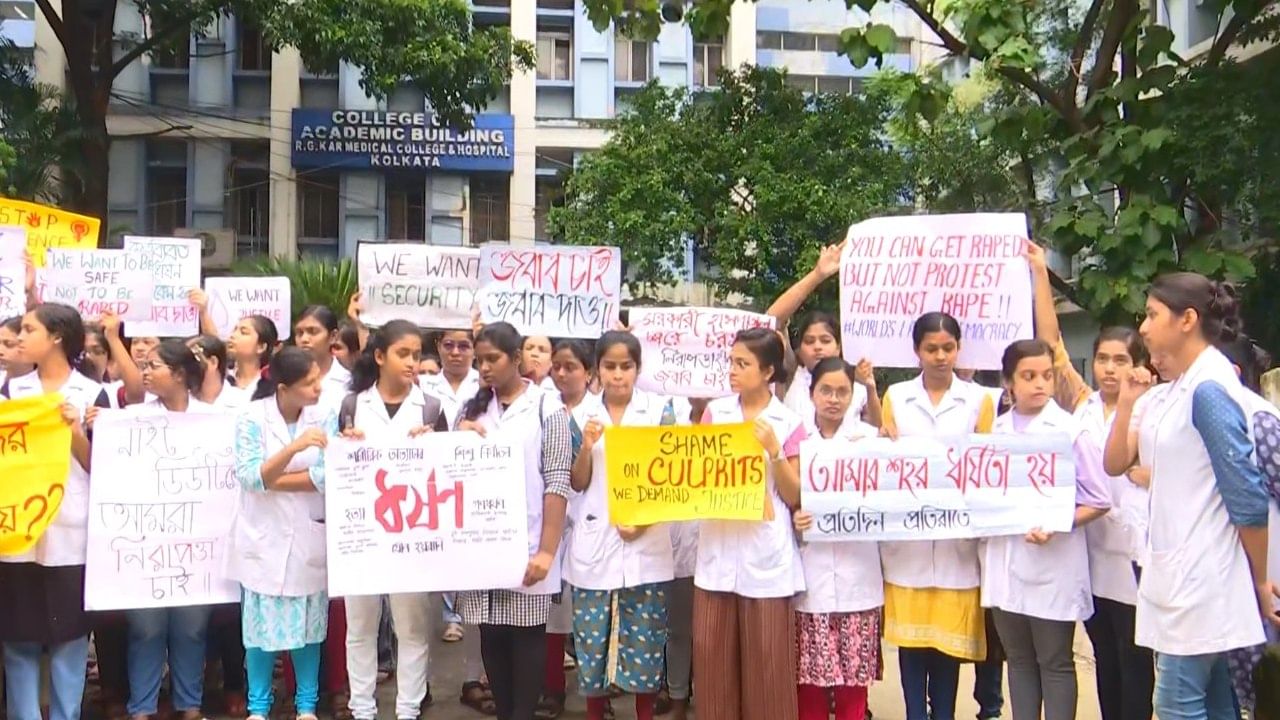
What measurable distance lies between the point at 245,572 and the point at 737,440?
6.93 feet

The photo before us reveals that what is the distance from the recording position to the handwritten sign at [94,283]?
242 inches

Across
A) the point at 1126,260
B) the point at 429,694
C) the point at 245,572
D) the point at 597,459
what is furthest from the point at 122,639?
the point at 1126,260

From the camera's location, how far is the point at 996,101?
16.1 m

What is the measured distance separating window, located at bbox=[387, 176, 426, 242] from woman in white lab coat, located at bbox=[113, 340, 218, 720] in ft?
58.4

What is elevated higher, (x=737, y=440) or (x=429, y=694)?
(x=737, y=440)

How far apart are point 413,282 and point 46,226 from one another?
233 cm

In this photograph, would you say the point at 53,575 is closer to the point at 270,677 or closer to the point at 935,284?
the point at 270,677

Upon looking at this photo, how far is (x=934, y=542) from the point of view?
4531mm

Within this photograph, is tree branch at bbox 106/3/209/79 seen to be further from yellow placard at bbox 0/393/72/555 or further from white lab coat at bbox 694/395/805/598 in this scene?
white lab coat at bbox 694/395/805/598

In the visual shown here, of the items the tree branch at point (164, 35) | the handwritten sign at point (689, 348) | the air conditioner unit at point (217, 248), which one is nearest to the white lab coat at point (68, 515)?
the handwritten sign at point (689, 348)

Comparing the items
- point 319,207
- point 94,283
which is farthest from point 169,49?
point 94,283

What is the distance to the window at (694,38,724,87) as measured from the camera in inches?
936

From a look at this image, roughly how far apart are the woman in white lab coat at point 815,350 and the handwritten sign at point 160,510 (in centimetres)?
249

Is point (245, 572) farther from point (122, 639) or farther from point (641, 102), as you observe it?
point (641, 102)
